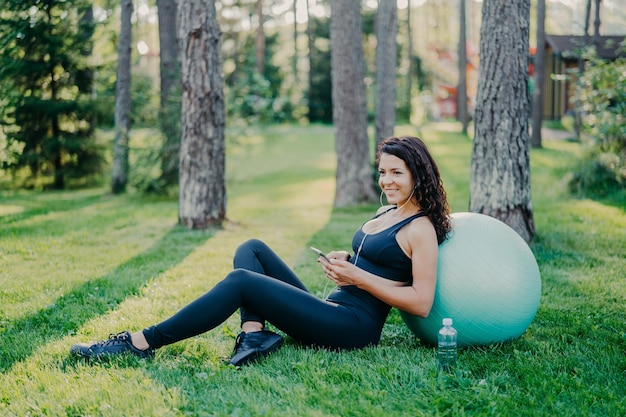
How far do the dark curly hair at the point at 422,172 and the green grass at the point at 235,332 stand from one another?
0.96 meters

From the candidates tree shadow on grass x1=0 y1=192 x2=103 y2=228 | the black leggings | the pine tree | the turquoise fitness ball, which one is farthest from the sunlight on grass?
the turquoise fitness ball

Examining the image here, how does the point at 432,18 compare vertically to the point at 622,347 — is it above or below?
above

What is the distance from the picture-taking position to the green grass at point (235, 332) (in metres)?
3.56

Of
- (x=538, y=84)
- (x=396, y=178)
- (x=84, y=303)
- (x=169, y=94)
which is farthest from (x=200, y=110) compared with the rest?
(x=538, y=84)

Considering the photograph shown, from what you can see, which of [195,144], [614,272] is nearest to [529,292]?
[614,272]

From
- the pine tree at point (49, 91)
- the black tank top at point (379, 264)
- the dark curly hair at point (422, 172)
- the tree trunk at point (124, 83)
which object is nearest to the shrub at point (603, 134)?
the dark curly hair at point (422, 172)

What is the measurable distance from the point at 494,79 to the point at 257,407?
487 cm

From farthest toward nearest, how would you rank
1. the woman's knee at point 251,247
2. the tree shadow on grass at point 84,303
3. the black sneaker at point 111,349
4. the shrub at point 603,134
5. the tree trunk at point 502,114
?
1. the shrub at point 603,134
2. the tree trunk at point 502,114
3. the woman's knee at point 251,247
4. the tree shadow on grass at point 84,303
5. the black sneaker at point 111,349

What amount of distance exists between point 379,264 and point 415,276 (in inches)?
11.5

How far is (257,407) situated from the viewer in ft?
11.4

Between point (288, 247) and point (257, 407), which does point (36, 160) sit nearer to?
point (288, 247)

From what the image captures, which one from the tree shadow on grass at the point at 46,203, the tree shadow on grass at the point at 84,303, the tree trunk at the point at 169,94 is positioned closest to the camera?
the tree shadow on grass at the point at 84,303

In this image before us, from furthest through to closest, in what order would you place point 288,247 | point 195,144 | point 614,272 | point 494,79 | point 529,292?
point 195,144 < point 288,247 < point 494,79 < point 614,272 < point 529,292

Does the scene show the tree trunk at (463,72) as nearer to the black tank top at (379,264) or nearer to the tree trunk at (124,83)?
the tree trunk at (124,83)
